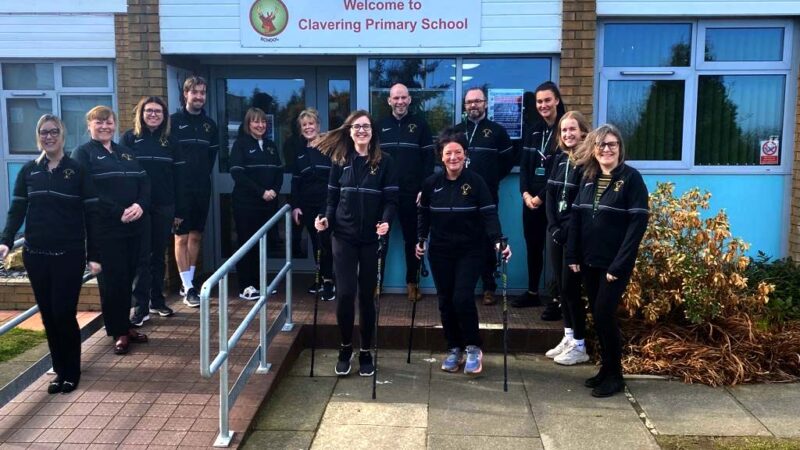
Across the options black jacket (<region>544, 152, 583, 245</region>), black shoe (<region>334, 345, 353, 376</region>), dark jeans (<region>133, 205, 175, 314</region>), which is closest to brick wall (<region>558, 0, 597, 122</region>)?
black jacket (<region>544, 152, 583, 245</region>)

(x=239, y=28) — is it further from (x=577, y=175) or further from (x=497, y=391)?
(x=497, y=391)

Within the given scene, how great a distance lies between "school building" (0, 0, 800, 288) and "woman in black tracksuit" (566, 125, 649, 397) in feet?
5.68

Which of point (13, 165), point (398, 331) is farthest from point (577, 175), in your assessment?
point (13, 165)

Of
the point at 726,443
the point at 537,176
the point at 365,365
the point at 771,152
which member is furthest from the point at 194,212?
the point at 771,152

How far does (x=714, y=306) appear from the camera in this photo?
5086 mm

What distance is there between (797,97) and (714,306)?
249 cm

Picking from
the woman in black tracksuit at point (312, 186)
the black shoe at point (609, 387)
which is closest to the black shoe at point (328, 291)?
the woman in black tracksuit at point (312, 186)

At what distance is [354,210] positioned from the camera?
15.9 feet

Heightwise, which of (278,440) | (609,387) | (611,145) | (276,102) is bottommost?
(278,440)

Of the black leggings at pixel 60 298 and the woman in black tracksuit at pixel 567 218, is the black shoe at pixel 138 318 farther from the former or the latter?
the woman in black tracksuit at pixel 567 218

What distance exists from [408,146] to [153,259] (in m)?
2.36

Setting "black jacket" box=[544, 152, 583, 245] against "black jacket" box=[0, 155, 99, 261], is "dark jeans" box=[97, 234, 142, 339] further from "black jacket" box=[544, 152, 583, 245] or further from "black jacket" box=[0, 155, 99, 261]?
"black jacket" box=[544, 152, 583, 245]

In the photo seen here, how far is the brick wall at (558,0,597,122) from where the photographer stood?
609 centimetres

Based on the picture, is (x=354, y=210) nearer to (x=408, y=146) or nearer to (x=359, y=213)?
(x=359, y=213)
